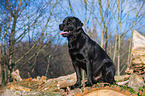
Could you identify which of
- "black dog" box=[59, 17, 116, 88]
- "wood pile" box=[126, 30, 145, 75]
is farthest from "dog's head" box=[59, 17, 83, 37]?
"wood pile" box=[126, 30, 145, 75]

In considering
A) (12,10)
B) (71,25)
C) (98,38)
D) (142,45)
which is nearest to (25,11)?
(12,10)

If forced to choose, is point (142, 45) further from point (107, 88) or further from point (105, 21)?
point (107, 88)

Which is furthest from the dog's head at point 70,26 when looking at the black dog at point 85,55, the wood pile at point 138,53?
the wood pile at point 138,53

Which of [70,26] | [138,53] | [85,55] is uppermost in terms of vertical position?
[70,26]

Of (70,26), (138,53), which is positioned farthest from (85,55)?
(138,53)

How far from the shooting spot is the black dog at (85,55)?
7.00 ft

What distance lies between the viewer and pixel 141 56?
4926 mm

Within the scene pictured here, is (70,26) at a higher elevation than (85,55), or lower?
higher

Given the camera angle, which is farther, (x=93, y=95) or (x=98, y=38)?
(x=98, y=38)

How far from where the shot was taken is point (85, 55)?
214cm

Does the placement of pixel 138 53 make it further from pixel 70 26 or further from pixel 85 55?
pixel 70 26

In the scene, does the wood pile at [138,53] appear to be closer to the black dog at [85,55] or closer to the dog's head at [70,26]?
the black dog at [85,55]

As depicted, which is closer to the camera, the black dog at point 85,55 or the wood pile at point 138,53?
the black dog at point 85,55

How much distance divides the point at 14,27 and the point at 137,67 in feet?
19.1
